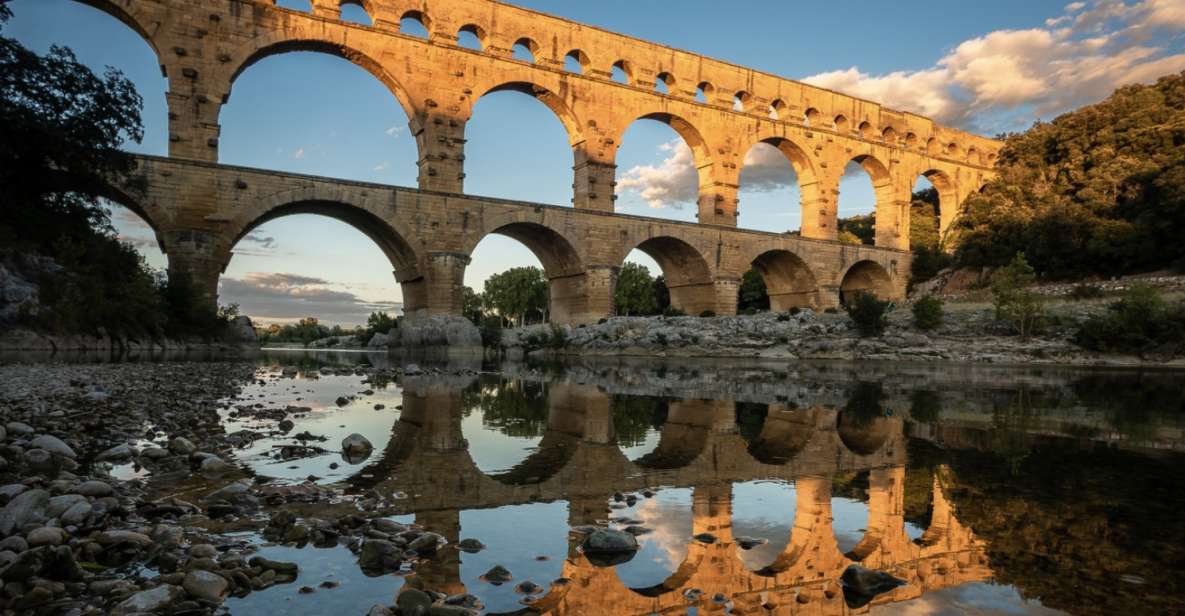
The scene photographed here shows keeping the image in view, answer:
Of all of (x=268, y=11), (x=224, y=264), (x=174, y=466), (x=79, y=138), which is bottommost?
(x=174, y=466)

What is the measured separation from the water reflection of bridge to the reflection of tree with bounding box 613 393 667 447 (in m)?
0.13

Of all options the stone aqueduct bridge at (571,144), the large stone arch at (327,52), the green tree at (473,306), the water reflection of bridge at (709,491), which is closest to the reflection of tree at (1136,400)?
the water reflection of bridge at (709,491)

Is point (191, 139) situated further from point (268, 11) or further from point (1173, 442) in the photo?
point (1173, 442)

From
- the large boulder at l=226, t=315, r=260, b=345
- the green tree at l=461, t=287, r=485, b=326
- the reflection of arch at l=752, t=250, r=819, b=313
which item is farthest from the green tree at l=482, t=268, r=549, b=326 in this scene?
the large boulder at l=226, t=315, r=260, b=345

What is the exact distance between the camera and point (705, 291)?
3111 centimetres

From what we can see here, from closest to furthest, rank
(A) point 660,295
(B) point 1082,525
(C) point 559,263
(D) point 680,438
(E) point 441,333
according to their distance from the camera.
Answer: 1. (B) point 1082,525
2. (D) point 680,438
3. (E) point 441,333
4. (C) point 559,263
5. (A) point 660,295

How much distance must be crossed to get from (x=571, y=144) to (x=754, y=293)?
23982 mm

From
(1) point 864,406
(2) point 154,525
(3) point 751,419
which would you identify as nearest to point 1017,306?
(1) point 864,406

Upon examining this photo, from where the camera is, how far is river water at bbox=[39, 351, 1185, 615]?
2.08 meters

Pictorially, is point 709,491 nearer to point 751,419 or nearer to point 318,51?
point 751,419

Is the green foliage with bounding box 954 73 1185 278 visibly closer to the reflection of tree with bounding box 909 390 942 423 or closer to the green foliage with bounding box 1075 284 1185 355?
the green foliage with bounding box 1075 284 1185 355

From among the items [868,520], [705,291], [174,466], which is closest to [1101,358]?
[705,291]

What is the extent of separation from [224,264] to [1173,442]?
74.4 ft

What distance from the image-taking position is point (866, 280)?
38.4m
